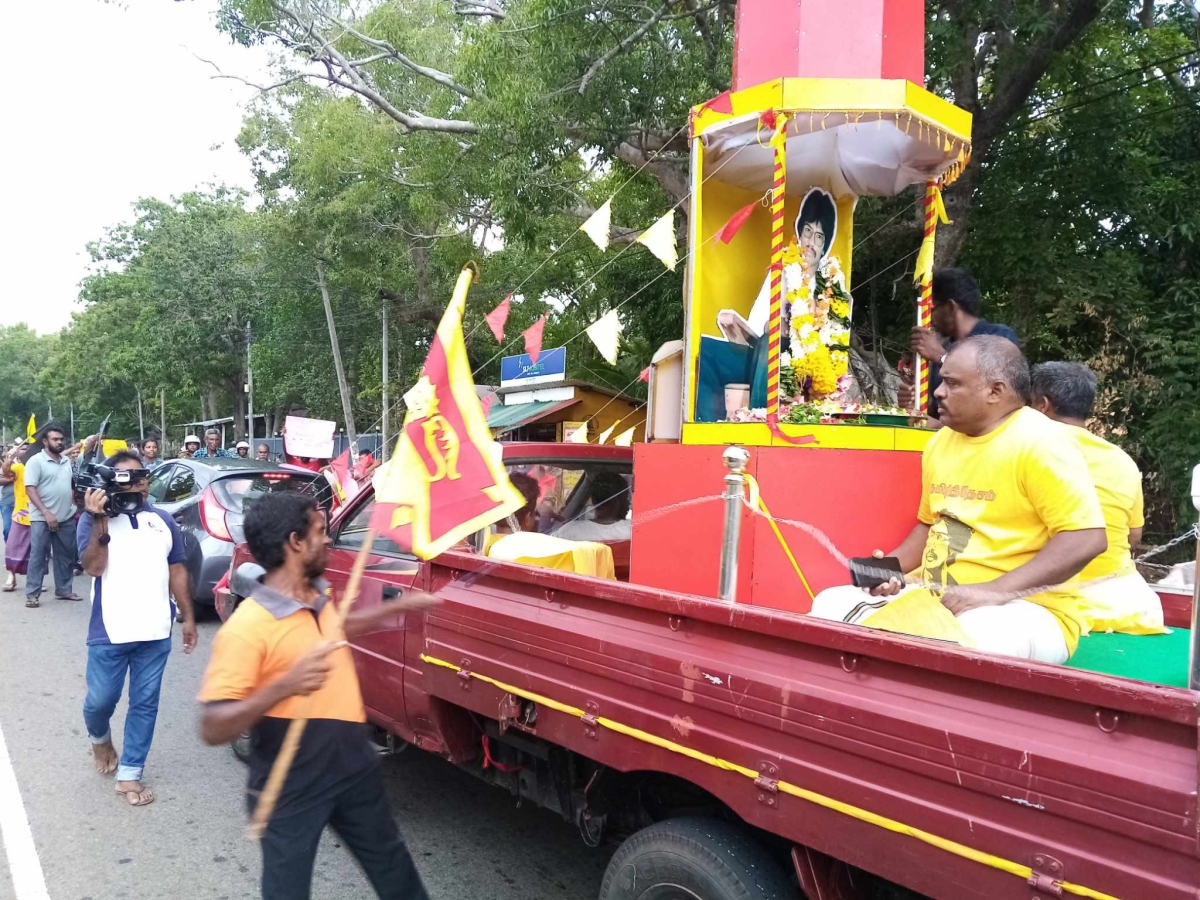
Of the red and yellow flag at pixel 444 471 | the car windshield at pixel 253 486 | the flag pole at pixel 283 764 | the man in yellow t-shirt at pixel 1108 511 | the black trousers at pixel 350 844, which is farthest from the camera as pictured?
the car windshield at pixel 253 486

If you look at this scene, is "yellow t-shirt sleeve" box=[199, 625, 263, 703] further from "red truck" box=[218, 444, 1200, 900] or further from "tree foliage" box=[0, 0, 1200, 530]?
"tree foliage" box=[0, 0, 1200, 530]

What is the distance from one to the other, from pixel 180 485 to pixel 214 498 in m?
1.20

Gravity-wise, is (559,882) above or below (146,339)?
below

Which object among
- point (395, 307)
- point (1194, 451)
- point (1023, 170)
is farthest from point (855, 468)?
point (395, 307)

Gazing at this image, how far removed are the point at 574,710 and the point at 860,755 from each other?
0.98 meters

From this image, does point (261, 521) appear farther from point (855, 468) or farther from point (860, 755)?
point (855, 468)

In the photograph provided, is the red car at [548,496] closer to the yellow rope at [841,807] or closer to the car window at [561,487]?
the car window at [561,487]

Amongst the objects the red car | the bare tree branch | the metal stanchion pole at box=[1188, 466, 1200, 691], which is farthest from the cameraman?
the bare tree branch

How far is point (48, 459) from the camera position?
8.67m

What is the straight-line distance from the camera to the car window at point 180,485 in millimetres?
8562

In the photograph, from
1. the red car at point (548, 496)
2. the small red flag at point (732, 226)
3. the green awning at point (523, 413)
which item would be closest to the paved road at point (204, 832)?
the red car at point (548, 496)

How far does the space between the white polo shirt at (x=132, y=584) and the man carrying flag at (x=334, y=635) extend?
2184 millimetres

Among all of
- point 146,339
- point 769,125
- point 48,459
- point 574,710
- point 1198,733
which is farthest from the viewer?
point 146,339

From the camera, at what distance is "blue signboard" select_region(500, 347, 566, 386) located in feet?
48.0
